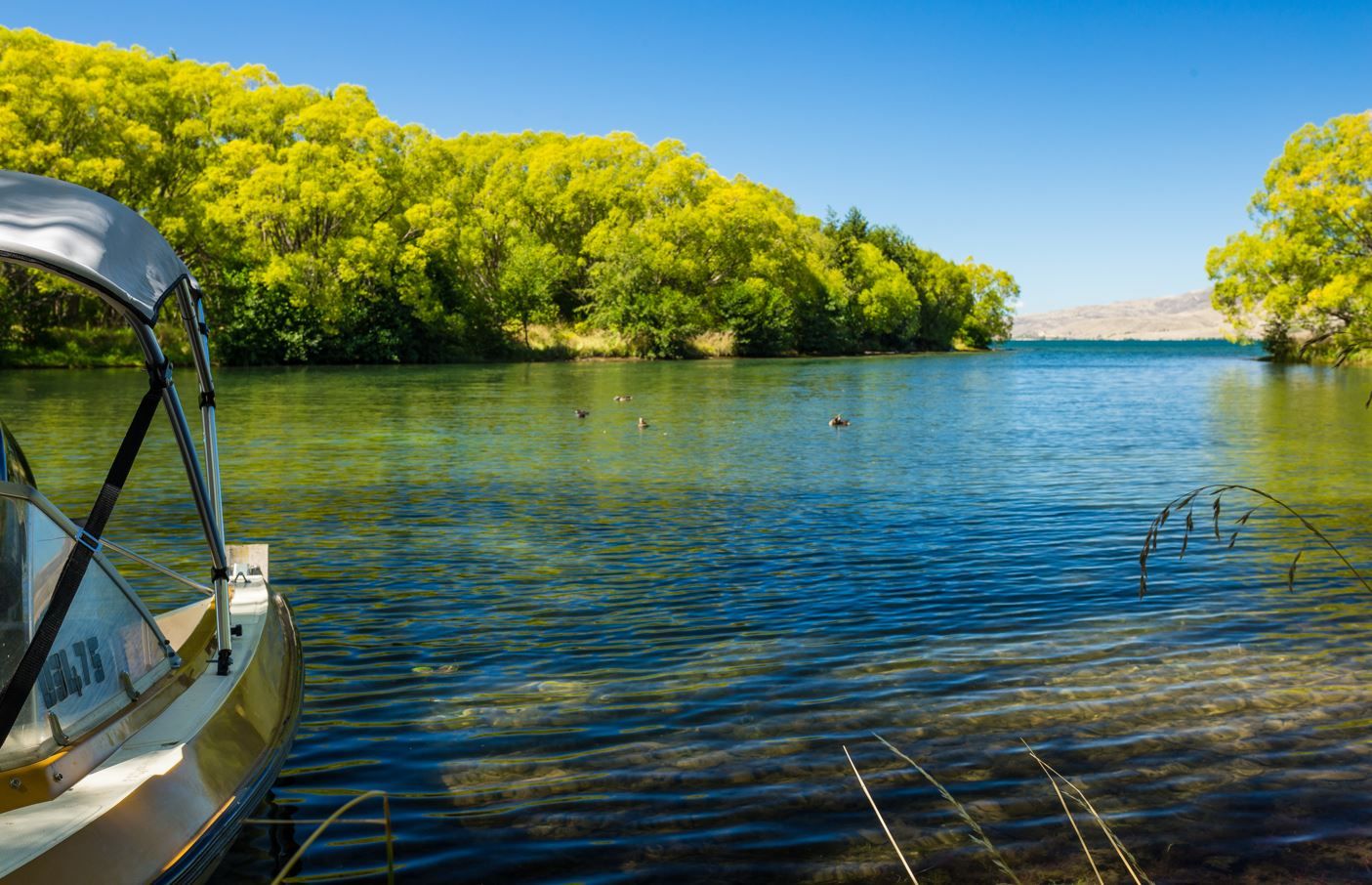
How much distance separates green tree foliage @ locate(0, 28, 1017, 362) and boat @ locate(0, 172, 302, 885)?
50.5 meters

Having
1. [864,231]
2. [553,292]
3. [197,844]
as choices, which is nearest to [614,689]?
[197,844]

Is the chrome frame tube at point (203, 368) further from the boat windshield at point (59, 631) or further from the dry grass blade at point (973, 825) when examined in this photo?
the dry grass blade at point (973, 825)

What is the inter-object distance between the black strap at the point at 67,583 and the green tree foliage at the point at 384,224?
166 ft

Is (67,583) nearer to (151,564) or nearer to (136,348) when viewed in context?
(151,564)

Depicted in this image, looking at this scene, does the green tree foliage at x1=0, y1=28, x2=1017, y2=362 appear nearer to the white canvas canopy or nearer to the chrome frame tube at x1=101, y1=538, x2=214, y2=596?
the chrome frame tube at x1=101, y1=538, x2=214, y2=596

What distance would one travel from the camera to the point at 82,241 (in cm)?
407

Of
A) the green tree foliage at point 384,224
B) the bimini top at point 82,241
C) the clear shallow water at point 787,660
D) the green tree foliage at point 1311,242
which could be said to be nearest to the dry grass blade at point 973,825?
the clear shallow water at point 787,660

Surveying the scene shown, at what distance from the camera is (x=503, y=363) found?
233 ft

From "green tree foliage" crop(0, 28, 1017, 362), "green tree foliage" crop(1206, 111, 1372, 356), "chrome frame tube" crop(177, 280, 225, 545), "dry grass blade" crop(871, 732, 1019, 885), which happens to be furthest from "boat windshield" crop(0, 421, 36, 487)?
"green tree foliage" crop(1206, 111, 1372, 356)

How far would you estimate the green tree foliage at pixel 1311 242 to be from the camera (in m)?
59.0

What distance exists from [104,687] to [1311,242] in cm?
6986

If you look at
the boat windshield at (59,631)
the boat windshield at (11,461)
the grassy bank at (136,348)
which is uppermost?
the grassy bank at (136,348)

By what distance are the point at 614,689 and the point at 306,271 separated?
195ft

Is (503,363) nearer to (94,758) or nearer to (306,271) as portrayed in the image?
(306,271)
